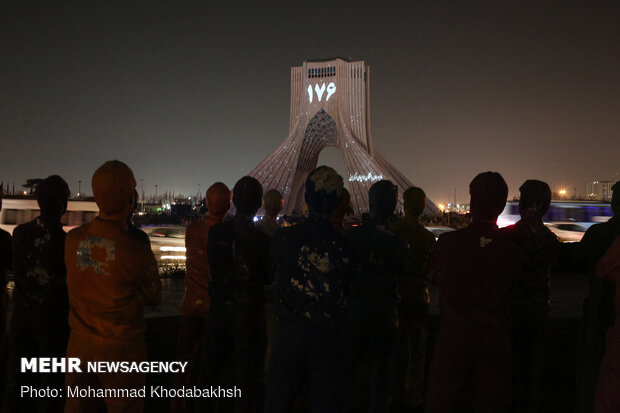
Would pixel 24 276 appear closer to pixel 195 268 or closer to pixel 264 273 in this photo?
pixel 195 268

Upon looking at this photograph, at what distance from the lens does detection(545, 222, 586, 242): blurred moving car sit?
14.7 metres

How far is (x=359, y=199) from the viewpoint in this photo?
123 ft

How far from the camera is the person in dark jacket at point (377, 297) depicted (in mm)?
2799

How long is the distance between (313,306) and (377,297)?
0.92 m

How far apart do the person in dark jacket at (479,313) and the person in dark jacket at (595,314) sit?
0.74 meters

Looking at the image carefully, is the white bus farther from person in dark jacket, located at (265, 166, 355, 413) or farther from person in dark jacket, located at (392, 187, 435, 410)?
person in dark jacket, located at (265, 166, 355, 413)

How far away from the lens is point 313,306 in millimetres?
2029

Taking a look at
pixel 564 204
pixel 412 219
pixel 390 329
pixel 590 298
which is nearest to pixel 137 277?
pixel 390 329

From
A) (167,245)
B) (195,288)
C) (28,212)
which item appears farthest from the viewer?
(167,245)

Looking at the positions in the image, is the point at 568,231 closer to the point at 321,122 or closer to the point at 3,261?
the point at 3,261

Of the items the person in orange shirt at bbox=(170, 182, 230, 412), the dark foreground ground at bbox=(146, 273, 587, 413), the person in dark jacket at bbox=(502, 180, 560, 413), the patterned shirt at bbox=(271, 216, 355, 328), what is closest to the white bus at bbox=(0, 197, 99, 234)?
the dark foreground ground at bbox=(146, 273, 587, 413)

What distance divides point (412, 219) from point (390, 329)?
1.11 meters

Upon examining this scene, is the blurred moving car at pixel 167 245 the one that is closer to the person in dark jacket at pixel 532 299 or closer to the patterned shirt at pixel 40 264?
the patterned shirt at pixel 40 264

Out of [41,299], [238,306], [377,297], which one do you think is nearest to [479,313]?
[377,297]
